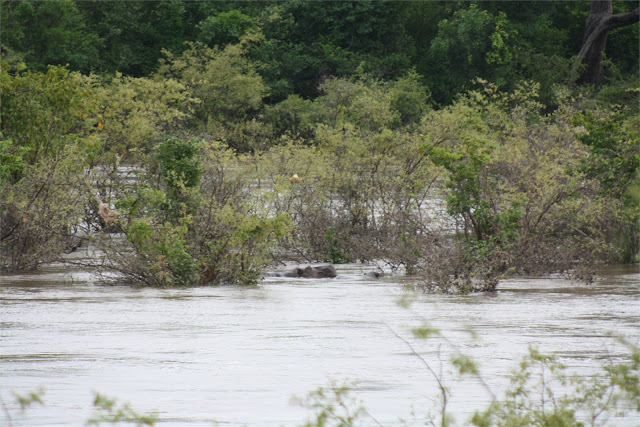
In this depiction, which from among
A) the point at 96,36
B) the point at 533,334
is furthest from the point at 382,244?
the point at 96,36

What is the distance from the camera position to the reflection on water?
26.7 ft

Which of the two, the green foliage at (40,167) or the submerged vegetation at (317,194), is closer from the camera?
the submerged vegetation at (317,194)

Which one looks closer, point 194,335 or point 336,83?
point 194,335

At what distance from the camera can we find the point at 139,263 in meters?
17.1

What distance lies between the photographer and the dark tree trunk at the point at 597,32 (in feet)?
145

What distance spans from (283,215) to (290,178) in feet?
18.4

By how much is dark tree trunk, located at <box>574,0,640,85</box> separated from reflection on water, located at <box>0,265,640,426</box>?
28.7 meters

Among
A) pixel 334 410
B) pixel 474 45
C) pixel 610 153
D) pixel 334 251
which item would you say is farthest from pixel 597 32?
pixel 334 410

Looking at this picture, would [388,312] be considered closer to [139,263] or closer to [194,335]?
[194,335]

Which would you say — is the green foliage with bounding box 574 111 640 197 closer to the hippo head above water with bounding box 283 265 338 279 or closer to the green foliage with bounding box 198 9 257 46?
the hippo head above water with bounding box 283 265 338 279

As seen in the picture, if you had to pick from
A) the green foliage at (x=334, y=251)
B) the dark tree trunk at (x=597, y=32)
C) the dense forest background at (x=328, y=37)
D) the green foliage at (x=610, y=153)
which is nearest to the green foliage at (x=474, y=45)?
the dense forest background at (x=328, y=37)

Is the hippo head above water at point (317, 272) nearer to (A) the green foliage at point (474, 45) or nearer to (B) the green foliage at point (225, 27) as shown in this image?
(A) the green foliage at point (474, 45)

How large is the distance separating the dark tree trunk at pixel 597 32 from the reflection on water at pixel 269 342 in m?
28.7

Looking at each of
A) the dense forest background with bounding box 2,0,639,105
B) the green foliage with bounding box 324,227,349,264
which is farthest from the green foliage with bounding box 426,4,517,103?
the green foliage with bounding box 324,227,349,264
